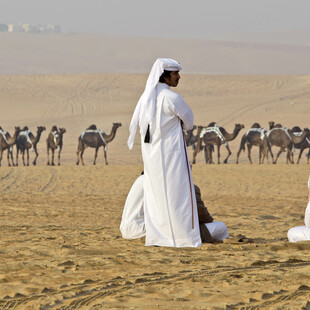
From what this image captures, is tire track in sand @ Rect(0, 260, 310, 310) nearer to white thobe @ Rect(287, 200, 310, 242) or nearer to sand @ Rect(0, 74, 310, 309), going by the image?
sand @ Rect(0, 74, 310, 309)

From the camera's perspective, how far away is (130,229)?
7699 millimetres

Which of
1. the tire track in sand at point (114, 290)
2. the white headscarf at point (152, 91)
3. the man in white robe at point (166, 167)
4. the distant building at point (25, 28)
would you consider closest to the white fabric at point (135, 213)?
the man in white robe at point (166, 167)

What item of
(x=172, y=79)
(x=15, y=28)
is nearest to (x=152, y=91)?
(x=172, y=79)

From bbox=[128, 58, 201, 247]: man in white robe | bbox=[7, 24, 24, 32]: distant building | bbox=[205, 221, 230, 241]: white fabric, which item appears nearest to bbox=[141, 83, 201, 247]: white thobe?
bbox=[128, 58, 201, 247]: man in white robe

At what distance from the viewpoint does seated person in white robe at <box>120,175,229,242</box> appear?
7379 millimetres

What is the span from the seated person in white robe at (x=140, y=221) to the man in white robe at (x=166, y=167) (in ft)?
0.91

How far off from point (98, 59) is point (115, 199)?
109 m

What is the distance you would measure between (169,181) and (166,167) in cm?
14

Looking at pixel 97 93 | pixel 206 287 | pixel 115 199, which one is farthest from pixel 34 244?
pixel 97 93

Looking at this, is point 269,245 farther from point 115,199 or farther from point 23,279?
point 115,199

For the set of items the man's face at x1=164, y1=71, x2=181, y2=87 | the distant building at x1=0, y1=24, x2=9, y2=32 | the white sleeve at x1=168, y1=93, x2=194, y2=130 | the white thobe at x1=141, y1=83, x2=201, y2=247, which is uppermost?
the distant building at x1=0, y1=24, x2=9, y2=32

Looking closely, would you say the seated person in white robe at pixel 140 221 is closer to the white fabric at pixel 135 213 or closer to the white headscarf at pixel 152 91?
the white fabric at pixel 135 213

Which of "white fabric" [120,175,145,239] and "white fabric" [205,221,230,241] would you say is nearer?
"white fabric" [205,221,230,241]

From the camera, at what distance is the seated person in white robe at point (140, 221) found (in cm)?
738
